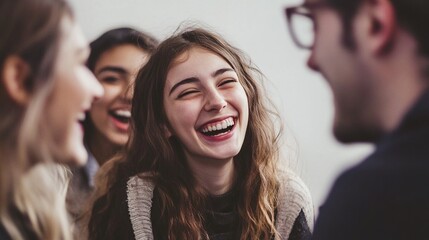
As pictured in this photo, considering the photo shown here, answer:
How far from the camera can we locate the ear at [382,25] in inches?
29.3

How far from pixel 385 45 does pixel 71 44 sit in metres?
0.46

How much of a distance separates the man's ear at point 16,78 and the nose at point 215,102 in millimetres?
633

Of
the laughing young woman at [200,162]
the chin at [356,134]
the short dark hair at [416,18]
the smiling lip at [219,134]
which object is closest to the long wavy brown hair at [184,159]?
the laughing young woman at [200,162]

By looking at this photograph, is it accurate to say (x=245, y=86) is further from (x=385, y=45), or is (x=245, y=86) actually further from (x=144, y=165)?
(x=385, y=45)

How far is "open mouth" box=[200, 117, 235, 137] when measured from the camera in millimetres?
1462

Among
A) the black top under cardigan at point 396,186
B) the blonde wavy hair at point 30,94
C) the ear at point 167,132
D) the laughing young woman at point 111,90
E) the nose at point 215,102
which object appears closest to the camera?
the black top under cardigan at point 396,186

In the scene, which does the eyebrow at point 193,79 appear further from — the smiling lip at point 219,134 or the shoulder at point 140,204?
the shoulder at point 140,204

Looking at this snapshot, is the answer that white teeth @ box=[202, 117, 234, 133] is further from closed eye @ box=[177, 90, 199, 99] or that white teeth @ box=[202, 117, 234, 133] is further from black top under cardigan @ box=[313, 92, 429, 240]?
black top under cardigan @ box=[313, 92, 429, 240]

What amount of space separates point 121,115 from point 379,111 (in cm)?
128

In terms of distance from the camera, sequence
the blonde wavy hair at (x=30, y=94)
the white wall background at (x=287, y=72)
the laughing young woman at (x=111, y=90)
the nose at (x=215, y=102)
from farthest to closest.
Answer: the white wall background at (x=287, y=72), the laughing young woman at (x=111, y=90), the nose at (x=215, y=102), the blonde wavy hair at (x=30, y=94)

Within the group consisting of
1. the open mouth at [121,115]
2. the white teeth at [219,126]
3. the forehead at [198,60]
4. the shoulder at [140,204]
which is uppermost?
the forehead at [198,60]

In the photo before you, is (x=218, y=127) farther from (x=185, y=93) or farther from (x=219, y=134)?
(x=185, y=93)

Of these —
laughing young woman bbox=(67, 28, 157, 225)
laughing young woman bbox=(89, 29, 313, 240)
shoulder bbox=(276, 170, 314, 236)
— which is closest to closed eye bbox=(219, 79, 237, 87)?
laughing young woman bbox=(89, 29, 313, 240)

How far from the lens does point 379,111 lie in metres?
0.77
